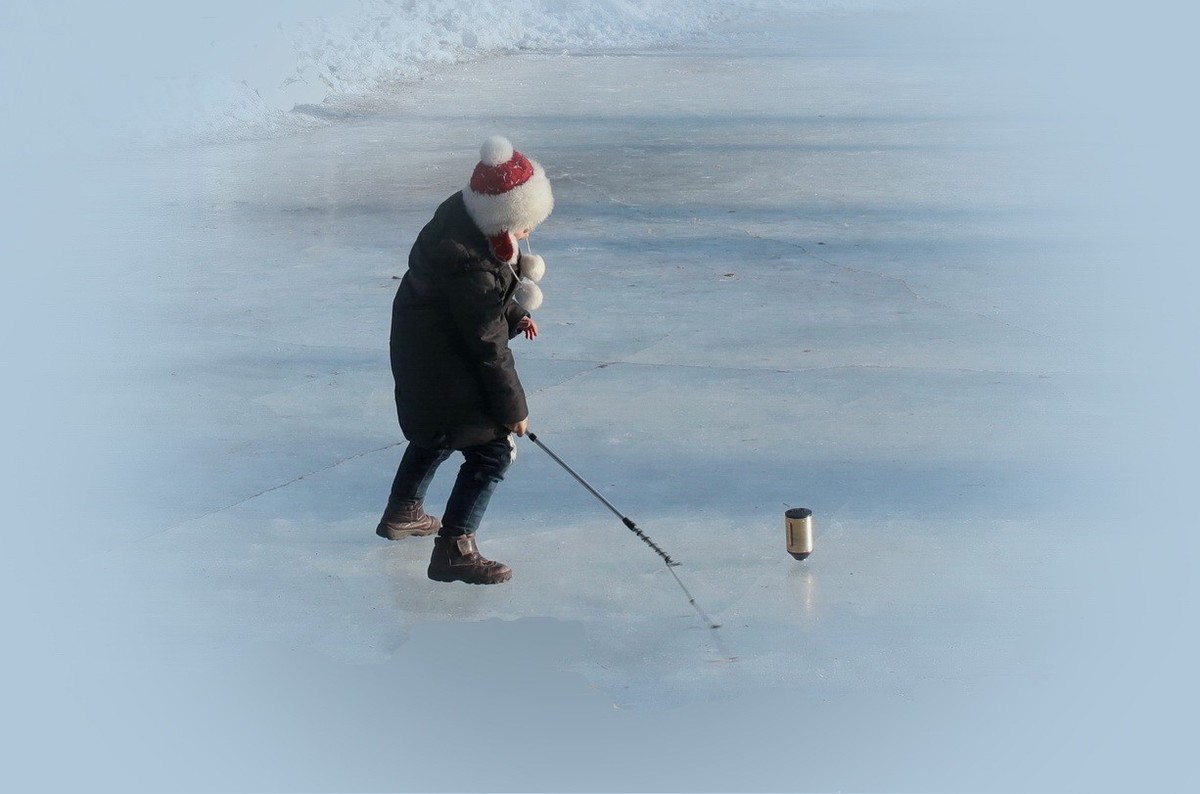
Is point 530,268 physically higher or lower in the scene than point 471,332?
higher

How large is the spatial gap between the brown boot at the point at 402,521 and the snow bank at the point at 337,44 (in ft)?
28.4

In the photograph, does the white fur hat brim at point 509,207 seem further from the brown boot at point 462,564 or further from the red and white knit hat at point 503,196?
the brown boot at point 462,564

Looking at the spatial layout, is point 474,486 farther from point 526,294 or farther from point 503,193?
point 503,193

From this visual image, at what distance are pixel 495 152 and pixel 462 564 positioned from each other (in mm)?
1252

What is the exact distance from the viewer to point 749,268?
8.33 metres

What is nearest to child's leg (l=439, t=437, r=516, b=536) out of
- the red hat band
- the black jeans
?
the black jeans

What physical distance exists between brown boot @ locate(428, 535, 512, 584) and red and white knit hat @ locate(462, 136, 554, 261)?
91 cm

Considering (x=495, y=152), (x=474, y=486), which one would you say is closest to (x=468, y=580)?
(x=474, y=486)

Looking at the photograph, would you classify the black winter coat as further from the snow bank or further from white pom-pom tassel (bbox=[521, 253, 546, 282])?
the snow bank

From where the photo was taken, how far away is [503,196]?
4176 millimetres

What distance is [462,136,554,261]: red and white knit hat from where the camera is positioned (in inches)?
165

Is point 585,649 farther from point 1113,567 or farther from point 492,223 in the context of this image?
point 1113,567

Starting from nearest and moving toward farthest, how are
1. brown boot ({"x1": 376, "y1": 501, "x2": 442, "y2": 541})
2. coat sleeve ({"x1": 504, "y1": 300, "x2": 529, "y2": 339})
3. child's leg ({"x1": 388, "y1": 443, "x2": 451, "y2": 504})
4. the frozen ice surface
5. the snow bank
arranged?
the frozen ice surface < coat sleeve ({"x1": 504, "y1": 300, "x2": 529, "y2": 339}) < child's leg ({"x1": 388, "y1": 443, "x2": 451, "y2": 504}) < brown boot ({"x1": 376, "y1": 501, "x2": 442, "y2": 541}) < the snow bank

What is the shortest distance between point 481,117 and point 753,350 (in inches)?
290
